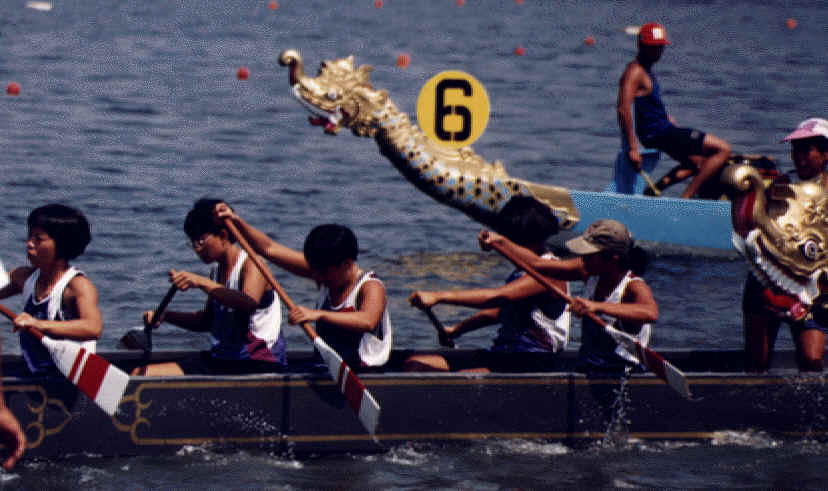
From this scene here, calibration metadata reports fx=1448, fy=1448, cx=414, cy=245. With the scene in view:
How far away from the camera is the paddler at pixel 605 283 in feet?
28.0

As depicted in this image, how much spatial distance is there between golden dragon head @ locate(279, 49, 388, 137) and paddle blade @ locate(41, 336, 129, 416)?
690cm

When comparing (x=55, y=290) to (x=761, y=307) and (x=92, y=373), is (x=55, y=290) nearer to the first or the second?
(x=92, y=373)

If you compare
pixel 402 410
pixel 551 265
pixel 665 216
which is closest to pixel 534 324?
pixel 551 265

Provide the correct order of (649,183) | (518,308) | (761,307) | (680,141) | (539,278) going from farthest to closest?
1. (649,183)
2. (680,141)
3. (761,307)
4. (518,308)
5. (539,278)

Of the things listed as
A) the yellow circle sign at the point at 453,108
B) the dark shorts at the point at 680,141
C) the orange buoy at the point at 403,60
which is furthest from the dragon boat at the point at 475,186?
the orange buoy at the point at 403,60

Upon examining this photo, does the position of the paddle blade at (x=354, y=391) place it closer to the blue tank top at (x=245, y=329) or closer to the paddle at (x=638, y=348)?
the blue tank top at (x=245, y=329)

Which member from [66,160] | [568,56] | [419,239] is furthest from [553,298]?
[568,56]

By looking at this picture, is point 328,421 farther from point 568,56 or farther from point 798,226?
point 568,56

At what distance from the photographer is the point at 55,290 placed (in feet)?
27.0

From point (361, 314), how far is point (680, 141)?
22.8 ft

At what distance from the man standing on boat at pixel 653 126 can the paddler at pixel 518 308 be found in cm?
549

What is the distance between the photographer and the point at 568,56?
33906 mm

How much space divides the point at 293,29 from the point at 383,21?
3.00 metres

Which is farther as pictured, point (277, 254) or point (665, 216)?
point (665, 216)
